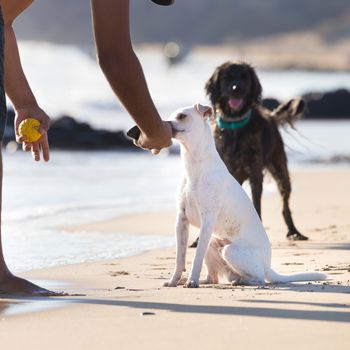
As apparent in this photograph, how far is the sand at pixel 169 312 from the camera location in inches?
153

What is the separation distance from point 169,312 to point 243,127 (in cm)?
453

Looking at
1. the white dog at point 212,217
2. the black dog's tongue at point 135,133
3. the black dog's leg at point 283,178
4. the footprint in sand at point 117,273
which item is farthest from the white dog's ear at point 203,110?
the black dog's leg at point 283,178

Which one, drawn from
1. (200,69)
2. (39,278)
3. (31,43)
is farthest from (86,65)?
(39,278)

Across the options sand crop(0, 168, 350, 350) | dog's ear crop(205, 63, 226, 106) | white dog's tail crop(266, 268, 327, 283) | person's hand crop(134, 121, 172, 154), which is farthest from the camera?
dog's ear crop(205, 63, 226, 106)

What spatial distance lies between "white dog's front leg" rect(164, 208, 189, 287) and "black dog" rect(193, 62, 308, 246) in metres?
2.84

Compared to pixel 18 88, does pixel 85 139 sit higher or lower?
higher

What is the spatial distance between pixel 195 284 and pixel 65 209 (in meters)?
5.57

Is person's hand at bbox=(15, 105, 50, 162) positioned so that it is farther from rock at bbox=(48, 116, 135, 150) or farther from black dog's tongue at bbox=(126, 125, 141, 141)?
rock at bbox=(48, 116, 135, 150)

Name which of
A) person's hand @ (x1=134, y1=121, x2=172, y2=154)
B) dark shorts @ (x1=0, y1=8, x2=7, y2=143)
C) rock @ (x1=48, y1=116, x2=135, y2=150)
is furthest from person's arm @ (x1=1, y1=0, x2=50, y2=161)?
rock @ (x1=48, y1=116, x2=135, y2=150)

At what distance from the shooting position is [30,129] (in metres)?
4.29

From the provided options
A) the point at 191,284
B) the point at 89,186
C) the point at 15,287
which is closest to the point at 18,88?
the point at 15,287

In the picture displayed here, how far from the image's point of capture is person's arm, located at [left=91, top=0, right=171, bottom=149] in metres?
3.07

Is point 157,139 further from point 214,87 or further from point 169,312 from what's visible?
point 214,87

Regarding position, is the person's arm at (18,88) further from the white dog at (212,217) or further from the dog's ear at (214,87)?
the dog's ear at (214,87)
